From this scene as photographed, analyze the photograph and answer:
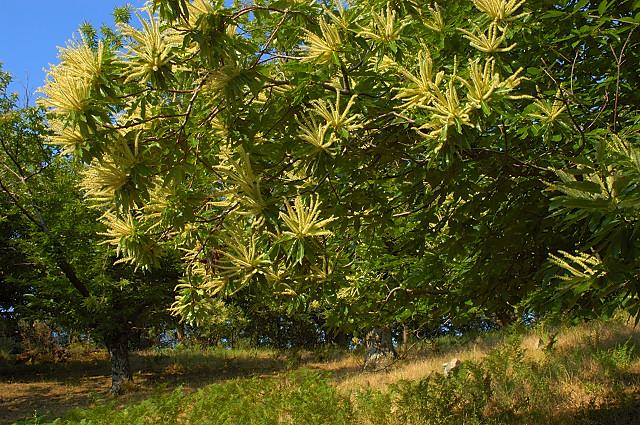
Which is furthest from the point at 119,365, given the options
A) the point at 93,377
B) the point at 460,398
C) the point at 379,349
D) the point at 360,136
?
the point at 360,136

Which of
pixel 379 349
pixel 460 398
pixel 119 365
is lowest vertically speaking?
pixel 460 398

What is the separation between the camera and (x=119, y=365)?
13.1 m

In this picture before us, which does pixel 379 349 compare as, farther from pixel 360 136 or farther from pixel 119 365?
pixel 360 136

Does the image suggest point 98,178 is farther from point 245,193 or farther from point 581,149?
point 581,149

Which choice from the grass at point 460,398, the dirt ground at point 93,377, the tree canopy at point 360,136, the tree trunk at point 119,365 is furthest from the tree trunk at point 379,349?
the tree canopy at point 360,136

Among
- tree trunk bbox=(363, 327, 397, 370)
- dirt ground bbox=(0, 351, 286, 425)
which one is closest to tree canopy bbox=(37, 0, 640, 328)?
tree trunk bbox=(363, 327, 397, 370)

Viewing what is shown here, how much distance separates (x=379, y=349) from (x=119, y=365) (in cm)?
674

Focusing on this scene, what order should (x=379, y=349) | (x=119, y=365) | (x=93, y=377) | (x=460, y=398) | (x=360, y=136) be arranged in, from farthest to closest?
(x=93, y=377), (x=119, y=365), (x=379, y=349), (x=460, y=398), (x=360, y=136)

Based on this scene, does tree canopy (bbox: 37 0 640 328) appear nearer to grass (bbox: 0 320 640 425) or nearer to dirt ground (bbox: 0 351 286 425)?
grass (bbox: 0 320 640 425)

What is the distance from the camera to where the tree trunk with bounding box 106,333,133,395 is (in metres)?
12.8

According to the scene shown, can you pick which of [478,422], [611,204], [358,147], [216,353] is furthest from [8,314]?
[611,204]

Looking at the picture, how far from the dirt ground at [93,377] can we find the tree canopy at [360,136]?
9.27m

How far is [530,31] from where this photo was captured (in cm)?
323

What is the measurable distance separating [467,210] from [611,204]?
188cm
